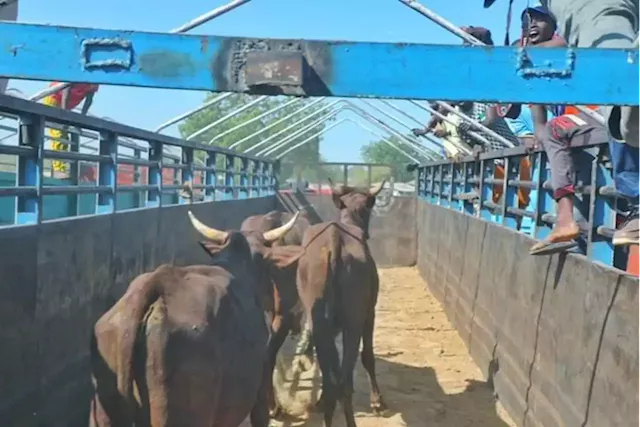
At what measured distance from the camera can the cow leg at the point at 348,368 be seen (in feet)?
21.7

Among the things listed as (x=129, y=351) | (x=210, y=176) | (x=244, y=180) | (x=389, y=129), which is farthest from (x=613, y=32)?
(x=389, y=129)

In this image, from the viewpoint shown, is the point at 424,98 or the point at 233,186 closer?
the point at 424,98

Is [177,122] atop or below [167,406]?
atop

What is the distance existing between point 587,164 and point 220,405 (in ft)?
10.7

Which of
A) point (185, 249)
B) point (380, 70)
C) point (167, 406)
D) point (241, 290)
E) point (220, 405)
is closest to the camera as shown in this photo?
point (380, 70)

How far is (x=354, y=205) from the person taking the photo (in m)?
10.2

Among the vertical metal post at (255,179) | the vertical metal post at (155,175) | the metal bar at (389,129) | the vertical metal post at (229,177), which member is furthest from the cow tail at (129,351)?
the metal bar at (389,129)

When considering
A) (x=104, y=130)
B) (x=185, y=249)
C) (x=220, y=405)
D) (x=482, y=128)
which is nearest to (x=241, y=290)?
(x=220, y=405)

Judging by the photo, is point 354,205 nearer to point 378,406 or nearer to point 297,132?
point 378,406

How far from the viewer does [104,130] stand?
6180mm

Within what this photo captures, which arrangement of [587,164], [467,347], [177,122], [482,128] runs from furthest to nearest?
[177,122] → [482,128] → [467,347] → [587,164]

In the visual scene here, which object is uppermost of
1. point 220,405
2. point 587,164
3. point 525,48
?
point 525,48

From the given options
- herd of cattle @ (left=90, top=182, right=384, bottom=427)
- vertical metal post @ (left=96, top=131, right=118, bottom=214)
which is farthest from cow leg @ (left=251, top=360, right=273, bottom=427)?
vertical metal post @ (left=96, top=131, right=118, bottom=214)

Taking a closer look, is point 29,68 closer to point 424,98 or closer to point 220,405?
point 424,98
